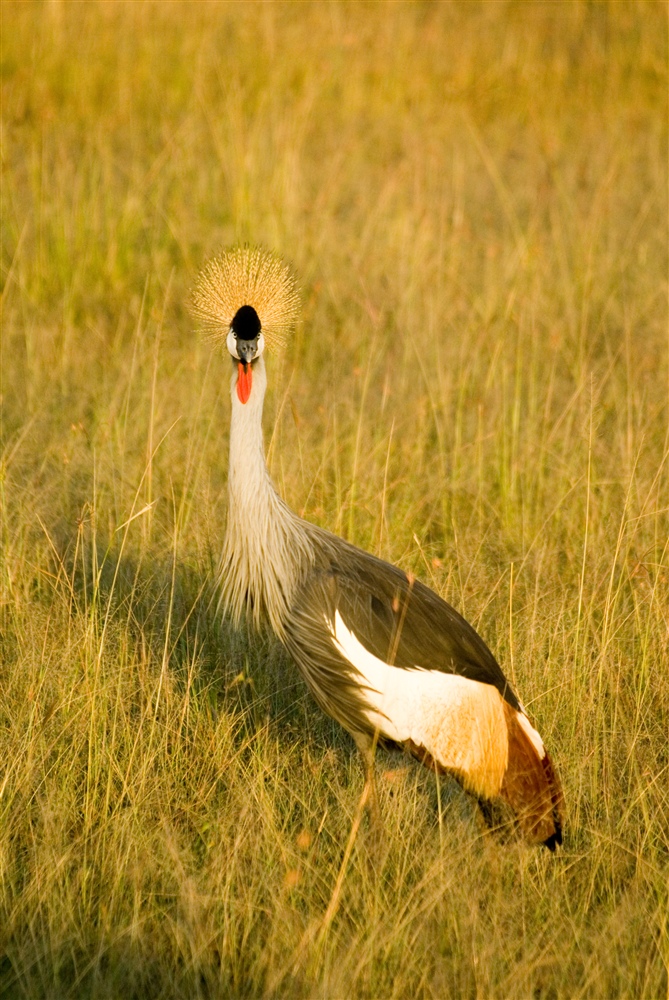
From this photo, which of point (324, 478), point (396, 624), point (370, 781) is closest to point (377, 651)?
point (396, 624)

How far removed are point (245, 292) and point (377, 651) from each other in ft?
2.67

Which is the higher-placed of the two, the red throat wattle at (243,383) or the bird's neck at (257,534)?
the red throat wattle at (243,383)

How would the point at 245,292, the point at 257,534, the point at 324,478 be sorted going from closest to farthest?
the point at 257,534 → the point at 245,292 → the point at 324,478

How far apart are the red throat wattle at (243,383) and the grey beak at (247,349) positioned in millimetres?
14

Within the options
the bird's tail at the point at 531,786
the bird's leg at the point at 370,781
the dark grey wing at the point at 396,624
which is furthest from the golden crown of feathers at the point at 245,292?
the bird's tail at the point at 531,786

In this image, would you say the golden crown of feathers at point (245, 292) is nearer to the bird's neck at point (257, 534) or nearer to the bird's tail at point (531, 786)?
the bird's neck at point (257, 534)

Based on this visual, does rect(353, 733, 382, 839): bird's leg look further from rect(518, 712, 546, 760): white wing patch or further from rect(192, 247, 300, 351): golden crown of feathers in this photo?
rect(192, 247, 300, 351): golden crown of feathers

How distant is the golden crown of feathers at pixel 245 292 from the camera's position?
103 inches

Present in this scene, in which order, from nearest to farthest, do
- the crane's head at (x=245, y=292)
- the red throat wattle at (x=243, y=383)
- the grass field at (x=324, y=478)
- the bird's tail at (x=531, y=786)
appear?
the grass field at (x=324, y=478), the bird's tail at (x=531, y=786), the red throat wattle at (x=243, y=383), the crane's head at (x=245, y=292)

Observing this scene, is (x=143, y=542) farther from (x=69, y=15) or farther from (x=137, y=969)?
(x=69, y=15)

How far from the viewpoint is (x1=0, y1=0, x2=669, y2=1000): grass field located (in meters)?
2.04

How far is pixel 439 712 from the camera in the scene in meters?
2.31

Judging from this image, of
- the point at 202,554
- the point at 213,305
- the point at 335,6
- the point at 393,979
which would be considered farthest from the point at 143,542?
the point at 335,6

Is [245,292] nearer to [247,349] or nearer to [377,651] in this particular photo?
[247,349]
